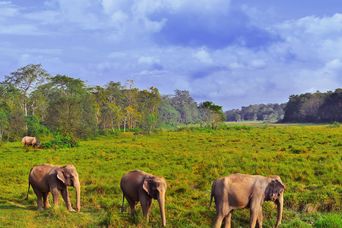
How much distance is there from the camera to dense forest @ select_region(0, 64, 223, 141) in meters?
53.5

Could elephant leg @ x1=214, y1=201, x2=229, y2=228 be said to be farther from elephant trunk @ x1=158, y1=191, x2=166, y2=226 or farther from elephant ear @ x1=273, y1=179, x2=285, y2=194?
elephant trunk @ x1=158, y1=191, x2=166, y2=226

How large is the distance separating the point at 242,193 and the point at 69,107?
154 ft

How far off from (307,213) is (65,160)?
17.1 meters

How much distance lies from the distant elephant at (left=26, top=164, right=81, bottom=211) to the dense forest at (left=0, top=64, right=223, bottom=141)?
35040 millimetres

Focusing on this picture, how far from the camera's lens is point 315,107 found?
10281cm

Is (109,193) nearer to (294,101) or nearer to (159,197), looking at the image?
(159,197)

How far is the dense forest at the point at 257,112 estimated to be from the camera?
538 feet

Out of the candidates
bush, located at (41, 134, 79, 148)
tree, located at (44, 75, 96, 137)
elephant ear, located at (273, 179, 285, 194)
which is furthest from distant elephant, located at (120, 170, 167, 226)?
tree, located at (44, 75, 96, 137)

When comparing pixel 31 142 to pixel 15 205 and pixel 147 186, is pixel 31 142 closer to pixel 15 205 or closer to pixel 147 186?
pixel 15 205

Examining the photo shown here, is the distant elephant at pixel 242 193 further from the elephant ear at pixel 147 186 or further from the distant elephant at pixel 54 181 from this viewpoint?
the distant elephant at pixel 54 181

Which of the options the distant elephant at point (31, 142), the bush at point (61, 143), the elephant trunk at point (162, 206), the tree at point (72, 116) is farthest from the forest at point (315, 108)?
the elephant trunk at point (162, 206)

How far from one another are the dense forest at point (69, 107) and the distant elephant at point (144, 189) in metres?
37.2

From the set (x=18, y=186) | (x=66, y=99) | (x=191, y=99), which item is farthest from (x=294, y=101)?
(x=18, y=186)

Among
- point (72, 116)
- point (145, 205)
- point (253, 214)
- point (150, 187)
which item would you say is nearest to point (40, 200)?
point (145, 205)
